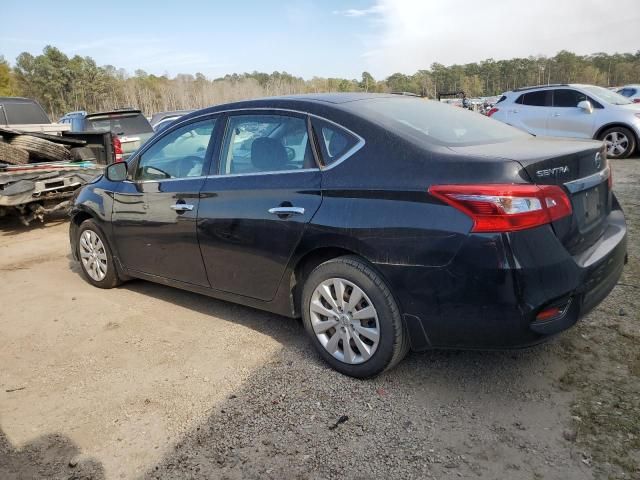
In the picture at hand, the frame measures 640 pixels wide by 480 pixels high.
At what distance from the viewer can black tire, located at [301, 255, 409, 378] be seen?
279 cm

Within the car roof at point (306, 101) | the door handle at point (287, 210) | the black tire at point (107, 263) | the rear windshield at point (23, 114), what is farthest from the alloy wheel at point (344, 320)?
the rear windshield at point (23, 114)

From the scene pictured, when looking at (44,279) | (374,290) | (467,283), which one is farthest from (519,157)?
(44,279)

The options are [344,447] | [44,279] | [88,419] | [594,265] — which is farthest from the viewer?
[44,279]

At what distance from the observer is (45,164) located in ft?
25.0

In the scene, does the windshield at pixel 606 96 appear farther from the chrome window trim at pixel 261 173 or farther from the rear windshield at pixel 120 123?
the chrome window trim at pixel 261 173

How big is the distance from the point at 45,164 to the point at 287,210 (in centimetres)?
603

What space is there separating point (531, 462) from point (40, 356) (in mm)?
3235

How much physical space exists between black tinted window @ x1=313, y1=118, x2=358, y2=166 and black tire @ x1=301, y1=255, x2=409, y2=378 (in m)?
→ 0.61

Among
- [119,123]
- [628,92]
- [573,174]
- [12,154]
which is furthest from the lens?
[628,92]

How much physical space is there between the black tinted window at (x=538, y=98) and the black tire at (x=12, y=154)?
1054 cm

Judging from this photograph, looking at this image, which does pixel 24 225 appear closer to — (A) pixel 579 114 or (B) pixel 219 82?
(A) pixel 579 114

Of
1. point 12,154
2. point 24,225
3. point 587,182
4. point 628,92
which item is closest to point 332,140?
point 587,182

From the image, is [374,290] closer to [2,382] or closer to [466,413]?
[466,413]

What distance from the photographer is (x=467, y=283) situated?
2.50 m
